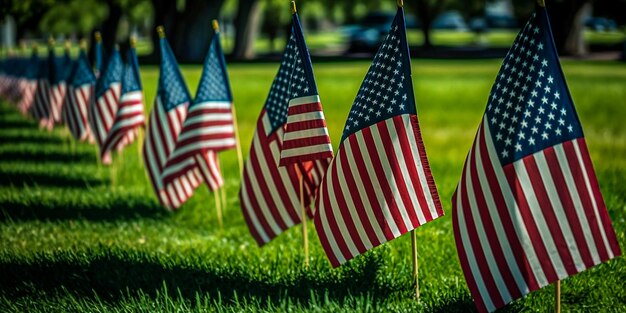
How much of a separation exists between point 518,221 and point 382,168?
3.96 ft

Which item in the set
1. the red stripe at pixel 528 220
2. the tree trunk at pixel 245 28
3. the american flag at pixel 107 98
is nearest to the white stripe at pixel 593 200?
the red stripe at pixel 528 220

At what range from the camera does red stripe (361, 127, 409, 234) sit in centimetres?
638

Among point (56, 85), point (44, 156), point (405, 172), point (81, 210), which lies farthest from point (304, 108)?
point (56, 85)

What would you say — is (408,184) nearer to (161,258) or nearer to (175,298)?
(175,298)

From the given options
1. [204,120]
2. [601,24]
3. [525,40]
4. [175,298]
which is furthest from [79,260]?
[601,24]

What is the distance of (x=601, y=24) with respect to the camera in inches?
3258

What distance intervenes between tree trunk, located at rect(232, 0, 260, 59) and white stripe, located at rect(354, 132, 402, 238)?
132 ft

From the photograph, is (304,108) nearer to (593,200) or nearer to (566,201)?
(566,201)

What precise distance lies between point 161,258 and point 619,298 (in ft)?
12.7

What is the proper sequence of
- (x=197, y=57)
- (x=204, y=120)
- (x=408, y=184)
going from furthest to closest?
(x=197, y=57)
(x=204, y=120)
(x=408, y=184)

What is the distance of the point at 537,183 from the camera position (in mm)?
5504

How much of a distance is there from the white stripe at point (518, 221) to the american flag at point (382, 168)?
0.74m

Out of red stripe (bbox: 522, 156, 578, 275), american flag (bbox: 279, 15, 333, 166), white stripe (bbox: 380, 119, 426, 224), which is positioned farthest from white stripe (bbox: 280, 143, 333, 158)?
red stripe (bbox: 522, 156, 578, 275)

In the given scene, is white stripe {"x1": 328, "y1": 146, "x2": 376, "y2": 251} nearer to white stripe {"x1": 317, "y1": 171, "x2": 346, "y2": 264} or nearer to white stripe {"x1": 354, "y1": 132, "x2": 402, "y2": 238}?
white stripe {"x1": 317, "y1": 171, "x2": 346, "y2": 264}
